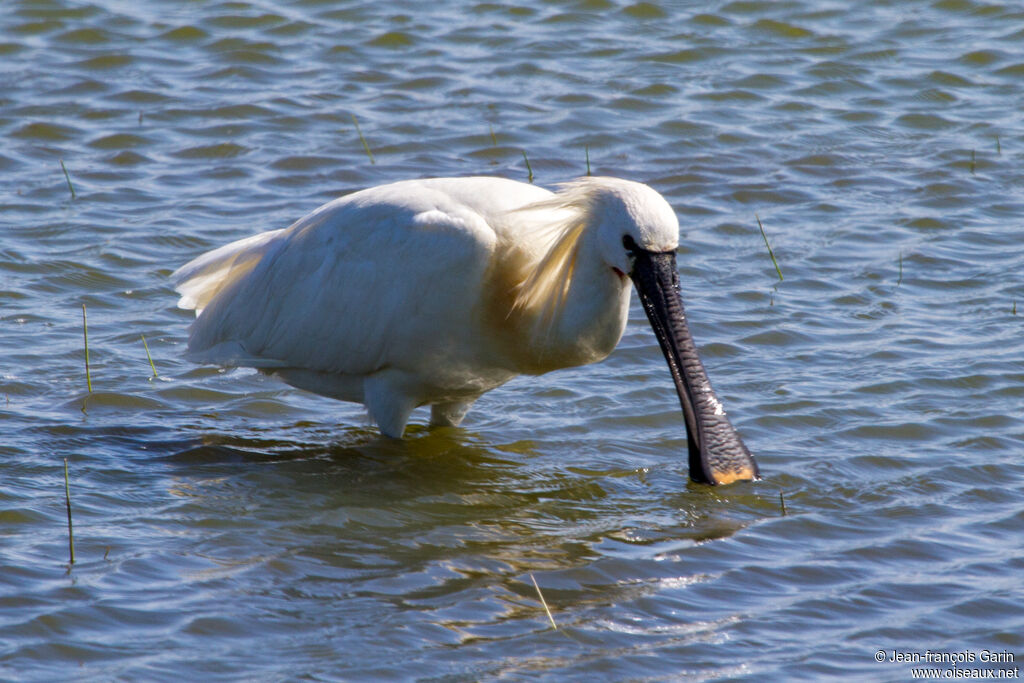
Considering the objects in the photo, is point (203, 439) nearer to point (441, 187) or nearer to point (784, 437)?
point (441, 187)

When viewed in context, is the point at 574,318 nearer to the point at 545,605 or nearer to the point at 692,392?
the point at 692,392

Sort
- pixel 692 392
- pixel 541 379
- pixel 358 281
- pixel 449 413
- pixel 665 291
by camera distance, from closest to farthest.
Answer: pixel 665 291, pixel 692 392, pixel 358 281, pixel 449 413, pixel 541 379

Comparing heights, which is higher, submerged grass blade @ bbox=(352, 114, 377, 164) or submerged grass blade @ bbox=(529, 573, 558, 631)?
submerged grass blade @ bbox=(352, 114, 377, 164)

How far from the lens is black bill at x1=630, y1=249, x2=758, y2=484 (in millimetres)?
6855

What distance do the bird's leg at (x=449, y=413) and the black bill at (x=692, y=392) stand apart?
1.37 m

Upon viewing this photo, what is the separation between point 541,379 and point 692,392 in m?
1.79

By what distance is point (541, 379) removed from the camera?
8805 millimetres

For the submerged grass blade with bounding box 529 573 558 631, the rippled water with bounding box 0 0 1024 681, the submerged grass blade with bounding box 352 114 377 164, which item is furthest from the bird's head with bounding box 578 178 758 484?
the submerged grass blade with bounding box 352 114 377 164

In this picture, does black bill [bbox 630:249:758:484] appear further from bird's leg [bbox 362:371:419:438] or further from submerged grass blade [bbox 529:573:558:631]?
bird's leg [bbox 362:371:419:438]

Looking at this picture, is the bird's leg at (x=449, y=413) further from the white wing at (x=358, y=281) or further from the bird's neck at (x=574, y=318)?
the bird's neck at (x=574, y=318)

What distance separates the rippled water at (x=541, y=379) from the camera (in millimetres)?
5766

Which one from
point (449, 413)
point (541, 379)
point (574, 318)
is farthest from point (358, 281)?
point (541, 379)

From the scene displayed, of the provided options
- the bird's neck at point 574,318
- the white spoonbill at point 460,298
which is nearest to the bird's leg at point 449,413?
the white spoonbill at point 460,298

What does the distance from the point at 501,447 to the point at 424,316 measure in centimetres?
97
